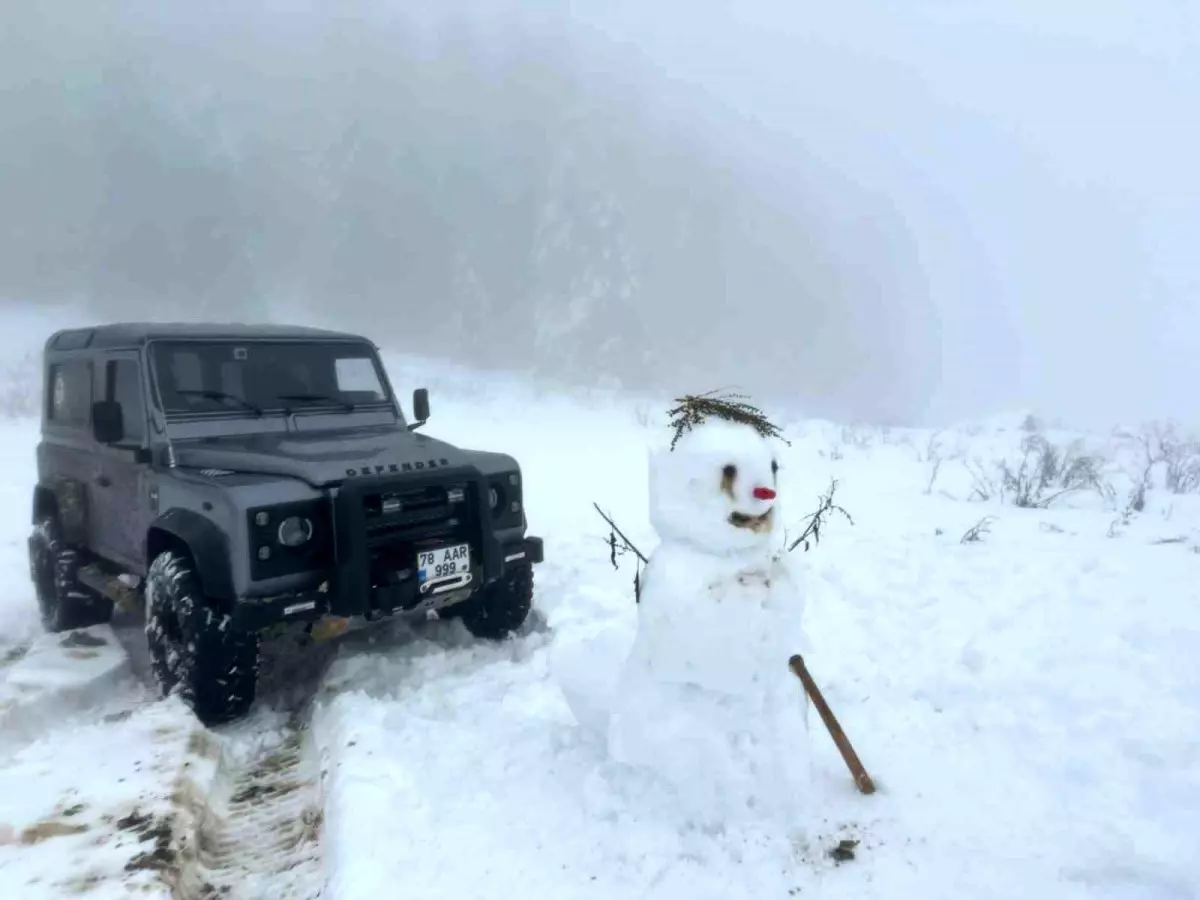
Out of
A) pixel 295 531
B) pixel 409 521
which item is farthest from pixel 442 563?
pixel 295 531

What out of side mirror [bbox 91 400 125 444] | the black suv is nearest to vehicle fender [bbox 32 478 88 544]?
the black suv

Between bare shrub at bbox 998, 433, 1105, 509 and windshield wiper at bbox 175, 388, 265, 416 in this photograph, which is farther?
bare shrub at bbox 998, 433, 1105, 509

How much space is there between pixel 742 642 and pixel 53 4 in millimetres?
46068

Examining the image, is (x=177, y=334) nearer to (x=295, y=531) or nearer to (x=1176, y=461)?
(x=295, y=531)

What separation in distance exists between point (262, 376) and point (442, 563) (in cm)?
197

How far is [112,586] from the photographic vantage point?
505 centimetres

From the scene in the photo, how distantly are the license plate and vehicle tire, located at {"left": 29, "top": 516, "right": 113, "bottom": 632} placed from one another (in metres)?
3.14

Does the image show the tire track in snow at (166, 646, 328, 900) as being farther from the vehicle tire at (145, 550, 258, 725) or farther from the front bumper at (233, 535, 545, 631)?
the front bumper at (233, 535, 545, 631)

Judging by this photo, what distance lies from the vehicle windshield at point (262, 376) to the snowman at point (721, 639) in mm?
3186

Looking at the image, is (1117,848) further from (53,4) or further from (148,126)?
(53,4)

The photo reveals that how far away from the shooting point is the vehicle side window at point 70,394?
17.8 ft

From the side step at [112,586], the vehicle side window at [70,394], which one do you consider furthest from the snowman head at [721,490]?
the vehicle side window at [70,394]

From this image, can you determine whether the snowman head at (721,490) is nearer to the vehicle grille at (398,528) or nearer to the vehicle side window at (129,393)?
→ the vehicle grille at (398,528)

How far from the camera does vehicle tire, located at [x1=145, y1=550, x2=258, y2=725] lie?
12.7 feet
